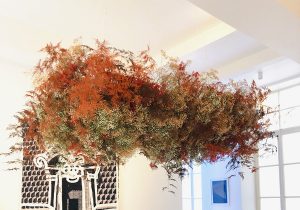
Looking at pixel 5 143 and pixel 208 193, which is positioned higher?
pixel 5 143

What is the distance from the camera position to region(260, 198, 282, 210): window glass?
8.31m

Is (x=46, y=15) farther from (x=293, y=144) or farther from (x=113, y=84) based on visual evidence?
(x=293, y=144)

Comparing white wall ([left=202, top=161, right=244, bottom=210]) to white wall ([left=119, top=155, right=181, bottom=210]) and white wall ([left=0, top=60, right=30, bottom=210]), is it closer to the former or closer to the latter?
white wall ([left=119, top=155, right=181, bottom=210])

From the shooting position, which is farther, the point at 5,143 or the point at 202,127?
the point at 5,143

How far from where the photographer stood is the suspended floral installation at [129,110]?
287 centimetres

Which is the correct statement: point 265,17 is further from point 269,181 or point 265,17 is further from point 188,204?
point 188,204

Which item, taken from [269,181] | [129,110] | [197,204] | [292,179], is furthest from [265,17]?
[197,204]

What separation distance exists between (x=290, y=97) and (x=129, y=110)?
6.23 metres

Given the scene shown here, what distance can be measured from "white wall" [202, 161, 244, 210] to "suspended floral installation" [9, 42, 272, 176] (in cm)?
562

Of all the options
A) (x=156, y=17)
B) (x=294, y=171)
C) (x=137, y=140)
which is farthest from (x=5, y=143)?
(x=294, y=171)

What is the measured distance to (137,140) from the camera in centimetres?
315

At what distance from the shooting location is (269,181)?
8562 mm

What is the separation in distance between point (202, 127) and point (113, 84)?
920 mm

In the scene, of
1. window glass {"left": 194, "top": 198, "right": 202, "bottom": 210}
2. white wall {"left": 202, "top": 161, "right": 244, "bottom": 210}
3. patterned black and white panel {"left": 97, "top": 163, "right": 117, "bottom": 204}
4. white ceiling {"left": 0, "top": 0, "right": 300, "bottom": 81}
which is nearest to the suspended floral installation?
white ceiling {"left": 0, "top": 0, "right": 300, "bottom": 81}
